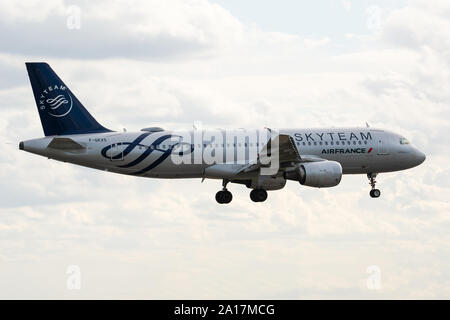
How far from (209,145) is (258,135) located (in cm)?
401

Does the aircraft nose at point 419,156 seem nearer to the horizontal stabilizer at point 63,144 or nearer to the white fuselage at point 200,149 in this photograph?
the white fuselage at point 200,149

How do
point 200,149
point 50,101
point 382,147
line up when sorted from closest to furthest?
point 50,101 < point 200,149 < point 382,147

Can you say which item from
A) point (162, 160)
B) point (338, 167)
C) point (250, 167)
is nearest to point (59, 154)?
point (162, 160)

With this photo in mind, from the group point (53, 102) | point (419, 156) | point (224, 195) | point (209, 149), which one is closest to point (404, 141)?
point (419, 156)

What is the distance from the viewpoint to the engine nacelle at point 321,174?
66.8m

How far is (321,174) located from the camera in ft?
219

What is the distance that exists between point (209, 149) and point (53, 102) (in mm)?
12592

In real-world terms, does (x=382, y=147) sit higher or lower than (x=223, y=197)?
higher

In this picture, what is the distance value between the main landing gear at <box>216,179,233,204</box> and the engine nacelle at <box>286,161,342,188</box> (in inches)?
307

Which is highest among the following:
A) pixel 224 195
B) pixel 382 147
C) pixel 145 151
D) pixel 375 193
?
pixel 382 147

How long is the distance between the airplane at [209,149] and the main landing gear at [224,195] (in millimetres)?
82

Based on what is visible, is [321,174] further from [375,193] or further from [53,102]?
[53,102]

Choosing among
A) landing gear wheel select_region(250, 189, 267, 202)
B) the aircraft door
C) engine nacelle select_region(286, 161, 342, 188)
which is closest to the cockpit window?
the aircraft door

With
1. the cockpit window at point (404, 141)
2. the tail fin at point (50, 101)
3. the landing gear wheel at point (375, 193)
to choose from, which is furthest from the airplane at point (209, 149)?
the landing gear wheel at point (375, 193)
